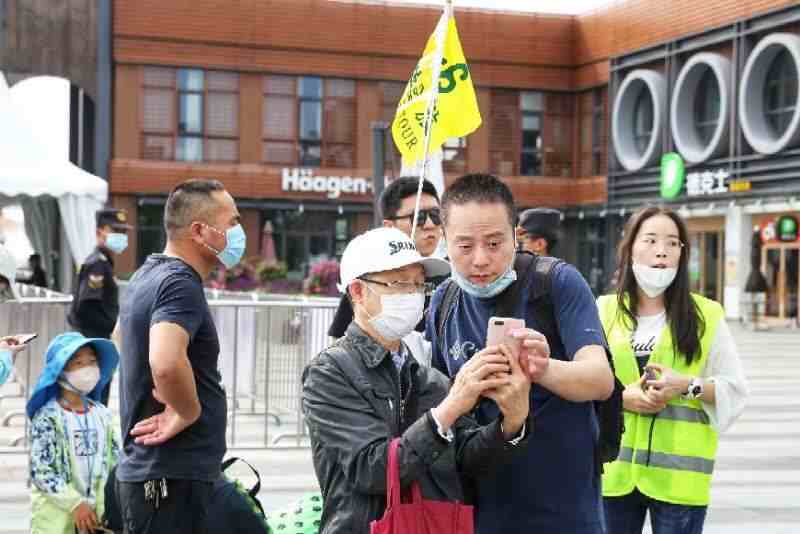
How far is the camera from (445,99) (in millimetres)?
6500

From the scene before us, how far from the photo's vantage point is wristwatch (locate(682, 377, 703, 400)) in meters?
4.48

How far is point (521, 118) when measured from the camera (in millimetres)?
45125

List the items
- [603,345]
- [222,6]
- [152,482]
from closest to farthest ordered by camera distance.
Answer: [603,345], [152,482], [222,6]

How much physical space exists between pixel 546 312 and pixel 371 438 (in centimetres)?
63

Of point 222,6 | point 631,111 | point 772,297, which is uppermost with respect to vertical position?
point 222,6

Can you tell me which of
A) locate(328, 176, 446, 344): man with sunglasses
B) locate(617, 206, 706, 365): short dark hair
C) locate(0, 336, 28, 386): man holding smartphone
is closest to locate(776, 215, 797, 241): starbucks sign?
locate(328, 176, 446, 344): man with sunglasses

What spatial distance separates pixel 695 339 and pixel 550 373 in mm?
1772

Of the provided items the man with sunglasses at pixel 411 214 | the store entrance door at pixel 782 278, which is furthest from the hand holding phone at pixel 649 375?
the store entrance door at pixel 782 278

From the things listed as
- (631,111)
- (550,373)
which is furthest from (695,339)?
Result: (631,111)

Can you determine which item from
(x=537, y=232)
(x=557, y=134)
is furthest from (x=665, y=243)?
(x=557, y=134)

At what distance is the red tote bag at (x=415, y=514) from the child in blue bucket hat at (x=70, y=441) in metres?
2.82

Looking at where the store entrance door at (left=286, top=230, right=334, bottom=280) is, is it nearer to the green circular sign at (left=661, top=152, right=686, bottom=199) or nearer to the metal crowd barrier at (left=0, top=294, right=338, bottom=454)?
the green circular sign at (left=661, top=152, right=686, bottom=199)

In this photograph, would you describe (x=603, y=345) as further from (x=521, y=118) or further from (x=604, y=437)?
(x=521, y=118)

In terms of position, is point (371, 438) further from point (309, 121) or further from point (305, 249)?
point (309, 121)
